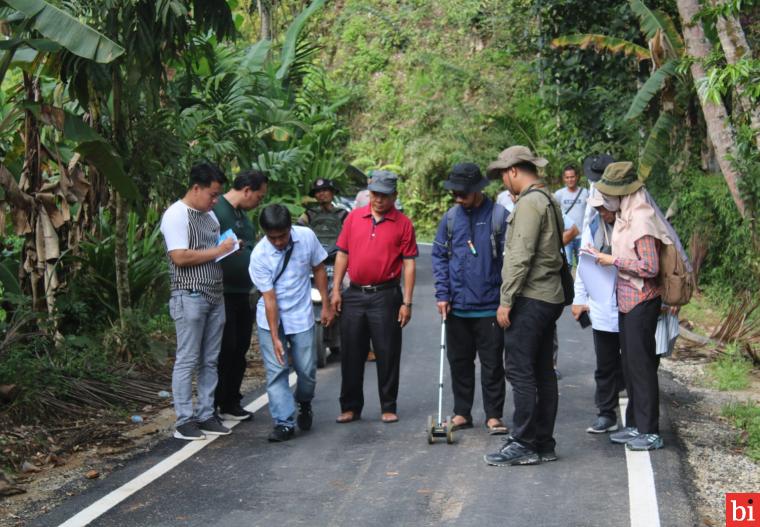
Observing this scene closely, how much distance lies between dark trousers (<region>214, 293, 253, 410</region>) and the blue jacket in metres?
1.78

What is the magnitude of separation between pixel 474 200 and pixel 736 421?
2852mm

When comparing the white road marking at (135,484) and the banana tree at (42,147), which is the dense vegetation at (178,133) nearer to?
the banana tree at (42,147)

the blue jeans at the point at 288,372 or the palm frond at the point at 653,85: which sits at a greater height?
the palm frond at the point at 653,85

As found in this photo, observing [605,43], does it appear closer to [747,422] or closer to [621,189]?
[747,422]

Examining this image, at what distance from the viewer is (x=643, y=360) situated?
7.78 metres

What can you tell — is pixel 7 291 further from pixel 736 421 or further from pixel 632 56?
pixel 632 56

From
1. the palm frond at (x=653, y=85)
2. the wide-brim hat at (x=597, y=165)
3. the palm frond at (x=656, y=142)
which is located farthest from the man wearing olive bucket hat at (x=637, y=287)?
the palm frond at (x=656, y=142)

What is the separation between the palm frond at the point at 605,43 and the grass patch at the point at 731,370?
8512 mm

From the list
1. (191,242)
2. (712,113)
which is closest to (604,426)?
(191,242)

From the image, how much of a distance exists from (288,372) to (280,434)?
507mm

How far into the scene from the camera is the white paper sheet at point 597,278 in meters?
8.55

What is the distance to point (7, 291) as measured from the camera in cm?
1091

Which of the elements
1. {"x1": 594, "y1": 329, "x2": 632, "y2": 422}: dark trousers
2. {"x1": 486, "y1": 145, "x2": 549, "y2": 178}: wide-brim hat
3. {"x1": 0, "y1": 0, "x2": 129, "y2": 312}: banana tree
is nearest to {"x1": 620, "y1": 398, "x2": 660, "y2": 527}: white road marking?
{"x1": 594, "y1": 329, "x2": 632, "y2": 422}: dark trousers

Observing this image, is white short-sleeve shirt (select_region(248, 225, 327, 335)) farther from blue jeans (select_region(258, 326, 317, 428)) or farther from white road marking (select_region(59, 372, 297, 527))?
white road marking (select_region(59, 372, 297, 527))
